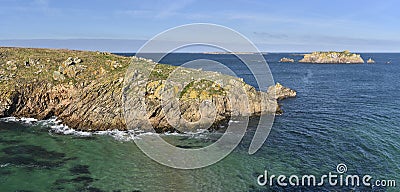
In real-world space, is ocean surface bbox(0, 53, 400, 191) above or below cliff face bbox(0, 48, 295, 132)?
below

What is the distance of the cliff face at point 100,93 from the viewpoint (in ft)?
164

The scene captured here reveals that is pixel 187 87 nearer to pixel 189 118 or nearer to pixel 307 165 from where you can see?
pixel 189 118

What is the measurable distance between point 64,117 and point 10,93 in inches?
445

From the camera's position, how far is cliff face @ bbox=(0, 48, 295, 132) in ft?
164

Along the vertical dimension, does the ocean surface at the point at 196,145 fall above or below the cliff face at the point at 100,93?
below

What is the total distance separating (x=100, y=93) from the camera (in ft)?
176

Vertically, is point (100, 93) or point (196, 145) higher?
point (100, 93)

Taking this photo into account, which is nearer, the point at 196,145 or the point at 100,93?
the point at 196,145

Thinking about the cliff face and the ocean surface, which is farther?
the cliff face

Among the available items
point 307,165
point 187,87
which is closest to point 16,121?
point 187,87

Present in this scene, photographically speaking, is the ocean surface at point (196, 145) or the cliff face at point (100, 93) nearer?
the ocean surface at point (196, 145)

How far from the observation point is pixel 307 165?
115 ft

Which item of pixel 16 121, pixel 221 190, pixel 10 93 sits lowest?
pixel 221 190

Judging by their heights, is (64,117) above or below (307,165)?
above
